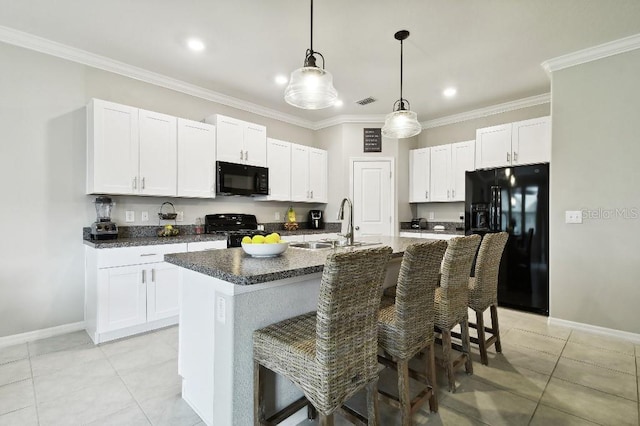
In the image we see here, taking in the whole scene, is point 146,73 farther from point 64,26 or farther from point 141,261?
point 141,261

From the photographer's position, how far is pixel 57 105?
10.00 feet

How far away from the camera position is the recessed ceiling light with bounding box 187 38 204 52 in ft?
9.53

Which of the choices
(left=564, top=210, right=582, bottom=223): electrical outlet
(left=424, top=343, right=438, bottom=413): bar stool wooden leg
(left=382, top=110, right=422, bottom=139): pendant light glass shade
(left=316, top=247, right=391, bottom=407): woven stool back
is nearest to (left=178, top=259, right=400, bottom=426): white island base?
(left=316, top=247, right=391, bottom=407): woven stool back

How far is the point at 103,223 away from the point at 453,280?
10.4 ft

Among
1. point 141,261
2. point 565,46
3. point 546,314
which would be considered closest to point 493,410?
point 546,314

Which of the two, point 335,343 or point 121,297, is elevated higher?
point 335,343

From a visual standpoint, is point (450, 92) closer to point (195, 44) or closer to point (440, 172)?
point (440, 172)

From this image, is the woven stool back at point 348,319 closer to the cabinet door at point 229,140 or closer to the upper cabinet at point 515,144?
the cabinet door at point 229,140

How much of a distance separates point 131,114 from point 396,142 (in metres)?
3.79

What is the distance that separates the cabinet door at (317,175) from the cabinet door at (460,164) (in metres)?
2.08

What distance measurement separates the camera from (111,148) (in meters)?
3.08

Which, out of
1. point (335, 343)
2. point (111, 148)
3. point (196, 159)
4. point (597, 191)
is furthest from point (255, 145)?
point (597, 191)

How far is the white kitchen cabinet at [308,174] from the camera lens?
495cm

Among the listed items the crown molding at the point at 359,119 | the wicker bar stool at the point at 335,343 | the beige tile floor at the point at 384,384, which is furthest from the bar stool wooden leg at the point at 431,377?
the crown molding at the point at 359,119
